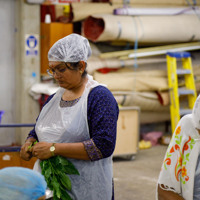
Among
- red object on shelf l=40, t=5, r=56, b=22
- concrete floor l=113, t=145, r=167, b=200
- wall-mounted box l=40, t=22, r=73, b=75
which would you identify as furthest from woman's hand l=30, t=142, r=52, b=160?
red object on shelf l=40, t=5, r=56, b=22

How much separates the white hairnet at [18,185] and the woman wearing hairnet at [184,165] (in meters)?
0.82

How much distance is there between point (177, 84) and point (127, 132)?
1.19 meters

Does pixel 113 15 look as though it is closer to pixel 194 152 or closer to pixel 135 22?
pixel 135 22

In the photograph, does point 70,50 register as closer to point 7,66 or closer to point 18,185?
point 18,185

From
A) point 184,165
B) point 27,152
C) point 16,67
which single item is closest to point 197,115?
point 184,165

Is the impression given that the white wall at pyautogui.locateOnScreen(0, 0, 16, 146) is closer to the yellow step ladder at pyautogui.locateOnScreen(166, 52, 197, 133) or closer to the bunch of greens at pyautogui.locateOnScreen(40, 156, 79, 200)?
the yellow step ladder at pyautogui.locateOnScreen(166, 52, 197, 133)

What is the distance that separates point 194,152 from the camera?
216 centimetres

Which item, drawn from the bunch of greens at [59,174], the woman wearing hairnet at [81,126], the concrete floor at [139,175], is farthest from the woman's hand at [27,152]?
the concrete floor at [139,175]

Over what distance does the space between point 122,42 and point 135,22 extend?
46 cm

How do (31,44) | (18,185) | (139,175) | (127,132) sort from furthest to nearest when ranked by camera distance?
1. (31,44)
2. (127,132)
3. (139,175)
4. (18,185)

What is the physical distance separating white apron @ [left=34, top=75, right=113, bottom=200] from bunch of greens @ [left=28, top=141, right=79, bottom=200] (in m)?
0.03

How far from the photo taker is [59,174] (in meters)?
2.34

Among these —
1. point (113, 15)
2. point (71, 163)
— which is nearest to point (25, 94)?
point (113, 15)

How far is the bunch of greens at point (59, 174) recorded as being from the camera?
232cm
